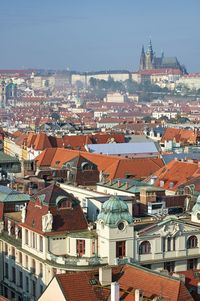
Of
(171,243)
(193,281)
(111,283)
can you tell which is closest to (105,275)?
(111,283)

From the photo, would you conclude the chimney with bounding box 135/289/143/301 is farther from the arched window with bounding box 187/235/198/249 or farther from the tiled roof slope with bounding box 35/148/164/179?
A: the tiled roof slope with bounding box 35/148/164/179

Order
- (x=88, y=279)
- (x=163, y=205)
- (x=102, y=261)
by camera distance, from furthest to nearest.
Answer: (x=163, y=205)
(x=102, y=261)
(x=88, y=279)

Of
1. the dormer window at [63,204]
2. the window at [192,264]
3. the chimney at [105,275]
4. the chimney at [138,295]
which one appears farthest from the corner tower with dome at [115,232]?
the chimney at [138,295]

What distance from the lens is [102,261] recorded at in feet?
145

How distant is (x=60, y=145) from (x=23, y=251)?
5507 cm

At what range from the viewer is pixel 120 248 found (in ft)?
147

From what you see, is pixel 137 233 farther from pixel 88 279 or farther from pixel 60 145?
pixel 60 145

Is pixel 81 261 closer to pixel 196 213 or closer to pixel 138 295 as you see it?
pixel 196 213

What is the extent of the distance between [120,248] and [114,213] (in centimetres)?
201

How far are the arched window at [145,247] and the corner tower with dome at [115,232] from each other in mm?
691

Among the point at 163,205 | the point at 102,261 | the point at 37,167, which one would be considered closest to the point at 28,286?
the point at 102,261

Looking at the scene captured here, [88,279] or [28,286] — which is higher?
[88,279]

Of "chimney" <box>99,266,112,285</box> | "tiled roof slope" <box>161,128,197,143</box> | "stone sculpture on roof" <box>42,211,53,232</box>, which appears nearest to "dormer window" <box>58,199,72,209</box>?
"stone sculpture on roof" <box>42,211,53,232</box>

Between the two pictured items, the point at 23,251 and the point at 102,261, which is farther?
the point at 23,251
